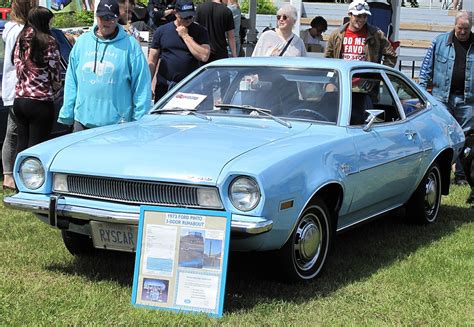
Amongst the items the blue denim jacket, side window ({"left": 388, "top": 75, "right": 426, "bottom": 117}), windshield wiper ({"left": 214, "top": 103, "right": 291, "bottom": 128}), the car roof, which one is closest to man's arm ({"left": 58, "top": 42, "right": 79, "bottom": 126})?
the car roof

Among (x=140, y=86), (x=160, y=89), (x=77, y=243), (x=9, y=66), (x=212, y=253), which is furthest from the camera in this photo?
(x=160, y=89)

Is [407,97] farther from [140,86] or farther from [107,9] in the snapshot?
[107,9]

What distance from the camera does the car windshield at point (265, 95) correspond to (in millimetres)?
5527

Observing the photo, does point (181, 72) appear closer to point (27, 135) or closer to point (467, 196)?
point (27, 135)

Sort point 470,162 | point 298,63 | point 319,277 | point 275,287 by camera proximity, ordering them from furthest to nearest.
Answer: point 470,162 → point 298,63 → point 319,277 → point 275,287

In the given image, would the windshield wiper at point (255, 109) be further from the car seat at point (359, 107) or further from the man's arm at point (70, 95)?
the man's arm at point (70, 95)

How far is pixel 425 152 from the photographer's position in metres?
6.35

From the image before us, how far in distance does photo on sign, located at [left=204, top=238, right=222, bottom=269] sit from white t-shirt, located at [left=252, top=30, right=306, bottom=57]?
4080 millimetres

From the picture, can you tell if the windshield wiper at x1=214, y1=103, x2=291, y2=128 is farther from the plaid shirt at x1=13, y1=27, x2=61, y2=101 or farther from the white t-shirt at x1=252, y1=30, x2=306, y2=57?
the white t-shirt at x1=252, y1=30, x2=306, y2=57

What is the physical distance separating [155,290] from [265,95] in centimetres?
192

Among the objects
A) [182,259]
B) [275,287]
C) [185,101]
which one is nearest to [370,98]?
[185,101]

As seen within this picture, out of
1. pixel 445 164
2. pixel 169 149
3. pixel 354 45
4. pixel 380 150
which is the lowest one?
pixel 445 164

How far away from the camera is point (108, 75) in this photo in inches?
237

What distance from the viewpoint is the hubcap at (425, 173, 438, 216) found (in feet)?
22.0
